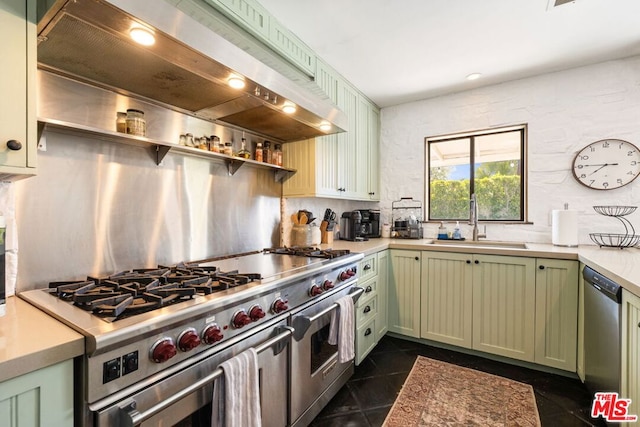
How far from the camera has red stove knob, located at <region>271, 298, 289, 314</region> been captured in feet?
4.21

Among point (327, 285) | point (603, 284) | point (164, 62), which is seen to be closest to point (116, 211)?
point (164, 62)

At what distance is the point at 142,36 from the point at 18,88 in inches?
15.8

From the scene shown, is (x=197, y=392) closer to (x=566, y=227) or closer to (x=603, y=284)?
(x=603, y=284)

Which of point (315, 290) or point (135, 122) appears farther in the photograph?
point (315, 290)

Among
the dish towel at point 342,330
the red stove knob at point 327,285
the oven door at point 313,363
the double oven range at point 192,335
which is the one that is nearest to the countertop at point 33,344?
the double oven range at point 192,335

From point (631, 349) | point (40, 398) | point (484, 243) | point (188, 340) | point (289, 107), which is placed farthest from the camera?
point (484, 243)

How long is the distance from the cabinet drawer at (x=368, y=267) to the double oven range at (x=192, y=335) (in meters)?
0.46

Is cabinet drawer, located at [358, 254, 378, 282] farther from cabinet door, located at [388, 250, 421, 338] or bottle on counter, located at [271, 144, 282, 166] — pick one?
bottle on counter, located at [271, 144, 282, 166]

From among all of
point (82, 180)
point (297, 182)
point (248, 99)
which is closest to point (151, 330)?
point (82, 180)

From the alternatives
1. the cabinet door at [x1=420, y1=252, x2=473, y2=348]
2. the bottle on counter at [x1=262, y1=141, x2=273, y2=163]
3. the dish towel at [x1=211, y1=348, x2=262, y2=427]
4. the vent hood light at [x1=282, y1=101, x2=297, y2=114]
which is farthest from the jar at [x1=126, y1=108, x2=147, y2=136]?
the cabinet door at [x1=420, y1=252, x2=473, y2=348]

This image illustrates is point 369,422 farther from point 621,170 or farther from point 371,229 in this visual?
point 621,170

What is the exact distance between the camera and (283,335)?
127cm

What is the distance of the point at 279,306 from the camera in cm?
130

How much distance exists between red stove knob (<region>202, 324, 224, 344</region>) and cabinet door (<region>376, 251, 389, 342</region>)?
1710 millimetres
